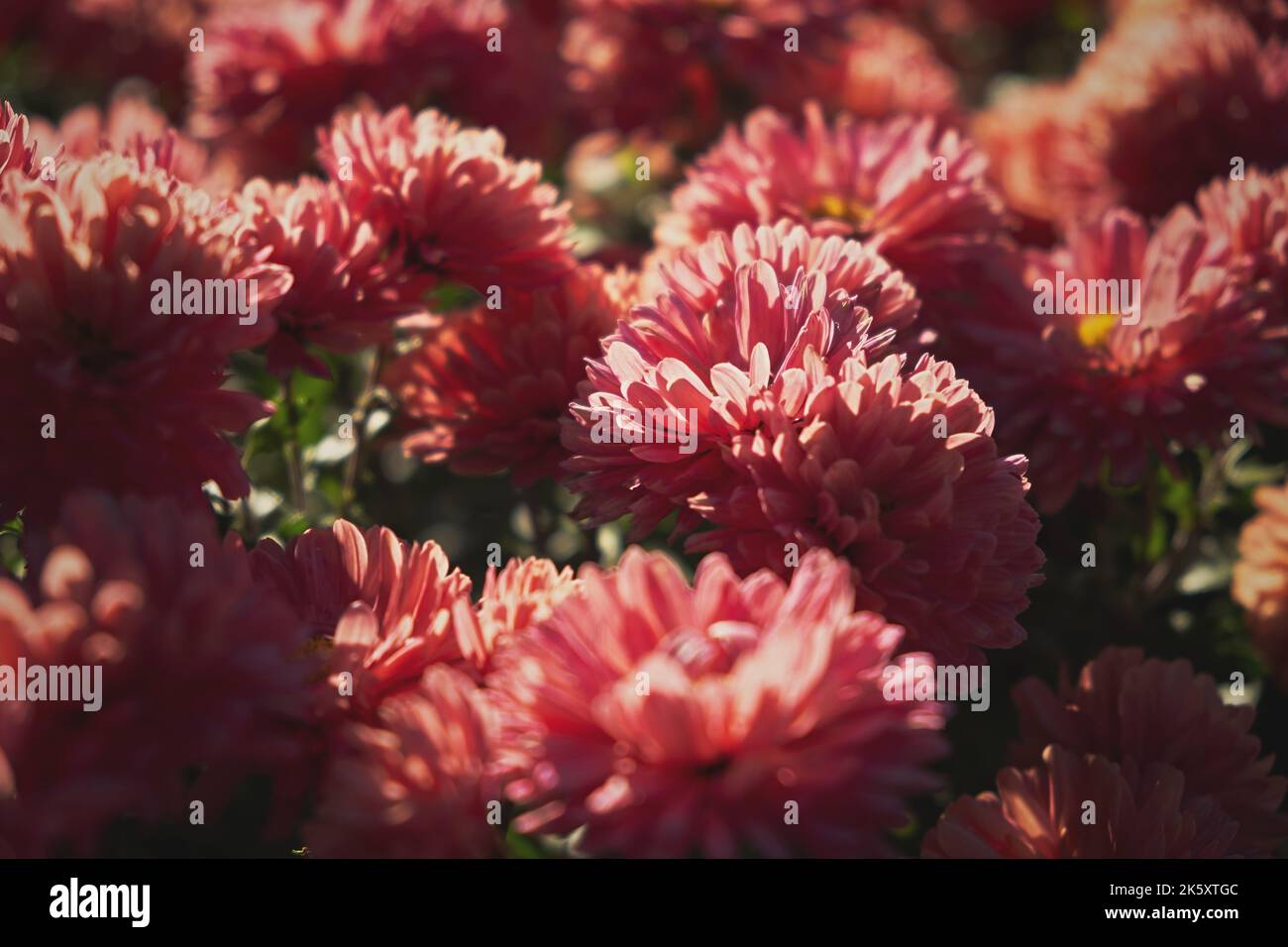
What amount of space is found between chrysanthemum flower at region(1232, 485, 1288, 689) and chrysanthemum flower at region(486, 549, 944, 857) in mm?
733

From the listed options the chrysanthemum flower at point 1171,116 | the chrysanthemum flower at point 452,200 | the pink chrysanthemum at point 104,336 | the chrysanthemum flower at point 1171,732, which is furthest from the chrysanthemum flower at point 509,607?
the chrysanthemum flower at point 1171,116

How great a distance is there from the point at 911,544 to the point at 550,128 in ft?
4.59

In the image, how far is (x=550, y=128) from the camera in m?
2.04

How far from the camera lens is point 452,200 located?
1.14 meters

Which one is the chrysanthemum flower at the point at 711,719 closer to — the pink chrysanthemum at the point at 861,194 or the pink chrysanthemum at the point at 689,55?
the pink chrysanthemum at the point at 861,194

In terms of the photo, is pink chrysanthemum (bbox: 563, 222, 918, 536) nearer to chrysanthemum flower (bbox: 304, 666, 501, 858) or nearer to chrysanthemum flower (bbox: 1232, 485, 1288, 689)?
chrysanthemum flower (bbox: 304, 666, 501, 858)

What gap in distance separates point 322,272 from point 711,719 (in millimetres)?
636

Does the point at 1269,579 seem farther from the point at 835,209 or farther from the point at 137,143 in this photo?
the point at 137,143

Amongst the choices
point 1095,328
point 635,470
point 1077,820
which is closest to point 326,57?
point 635,470

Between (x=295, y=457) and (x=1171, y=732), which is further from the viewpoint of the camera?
(x=295, y=457)

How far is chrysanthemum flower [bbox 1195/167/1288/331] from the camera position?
50.1 inches
